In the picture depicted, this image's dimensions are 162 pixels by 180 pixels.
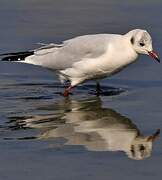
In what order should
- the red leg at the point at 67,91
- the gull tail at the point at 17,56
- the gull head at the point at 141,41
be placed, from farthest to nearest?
the gull tail at the point at 17,56, the red leg at the point at 67,91, the gull head at the point at 141,41

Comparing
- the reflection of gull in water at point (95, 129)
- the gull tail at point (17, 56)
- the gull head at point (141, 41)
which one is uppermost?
the gull head at point (141, 41)

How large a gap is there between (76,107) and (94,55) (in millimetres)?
746

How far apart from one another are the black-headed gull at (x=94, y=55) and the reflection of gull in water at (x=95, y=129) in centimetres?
59

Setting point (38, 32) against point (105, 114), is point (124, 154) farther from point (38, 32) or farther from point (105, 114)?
point (38, 32)

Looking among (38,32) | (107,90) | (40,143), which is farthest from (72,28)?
(40,143)

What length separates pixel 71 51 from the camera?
34.4 feet

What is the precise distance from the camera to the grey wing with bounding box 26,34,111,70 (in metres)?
10.3

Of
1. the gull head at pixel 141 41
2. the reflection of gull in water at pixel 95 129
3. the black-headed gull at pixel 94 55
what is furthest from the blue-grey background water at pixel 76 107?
the gull head at pixel 141 41

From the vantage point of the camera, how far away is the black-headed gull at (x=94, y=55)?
10.2m

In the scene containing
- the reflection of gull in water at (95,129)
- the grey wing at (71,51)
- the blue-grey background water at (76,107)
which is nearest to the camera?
the blue-grey background water at (76,107)

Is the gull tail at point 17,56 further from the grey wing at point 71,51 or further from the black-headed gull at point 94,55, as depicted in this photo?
the grey wing at point 71,51

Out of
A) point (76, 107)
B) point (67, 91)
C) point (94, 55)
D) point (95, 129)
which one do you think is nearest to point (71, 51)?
point (94, 55)

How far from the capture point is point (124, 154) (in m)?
7.87

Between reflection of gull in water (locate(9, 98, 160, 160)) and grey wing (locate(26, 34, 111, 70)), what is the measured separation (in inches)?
27.8
